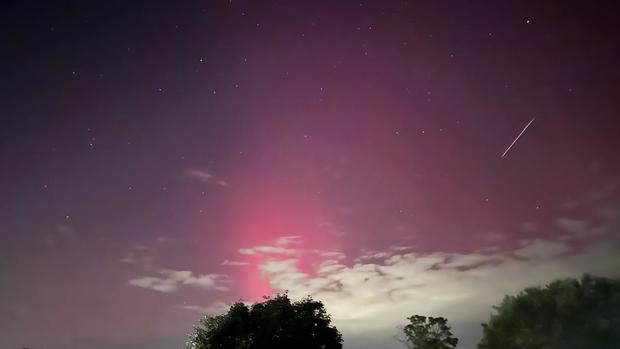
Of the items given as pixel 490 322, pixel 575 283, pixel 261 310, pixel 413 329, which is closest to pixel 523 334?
pixel 490 322

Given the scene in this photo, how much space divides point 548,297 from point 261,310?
5149cm

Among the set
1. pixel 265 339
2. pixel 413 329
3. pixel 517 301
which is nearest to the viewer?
pixel 265 339

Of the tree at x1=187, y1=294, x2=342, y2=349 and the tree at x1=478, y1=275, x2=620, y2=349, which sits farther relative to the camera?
the tree at x1=478, y1=275, x2=620, y2=349

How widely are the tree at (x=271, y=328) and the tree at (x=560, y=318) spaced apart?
119 feet

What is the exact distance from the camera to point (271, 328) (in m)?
50.7

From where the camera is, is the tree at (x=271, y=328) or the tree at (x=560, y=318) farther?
the tree at (x=560, y=318)

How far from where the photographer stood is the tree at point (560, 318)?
69438 mm

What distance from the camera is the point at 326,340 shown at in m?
52.2

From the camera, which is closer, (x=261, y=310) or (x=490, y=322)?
(x=261, y=310)

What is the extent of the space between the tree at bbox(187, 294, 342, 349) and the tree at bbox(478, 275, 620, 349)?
1430 inches

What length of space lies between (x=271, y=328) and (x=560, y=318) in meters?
51.1

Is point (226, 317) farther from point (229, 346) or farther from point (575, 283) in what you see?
Answer: point (575, 283)

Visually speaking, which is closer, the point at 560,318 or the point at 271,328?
the point at 271,328

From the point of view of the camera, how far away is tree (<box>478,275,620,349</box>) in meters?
69.4
